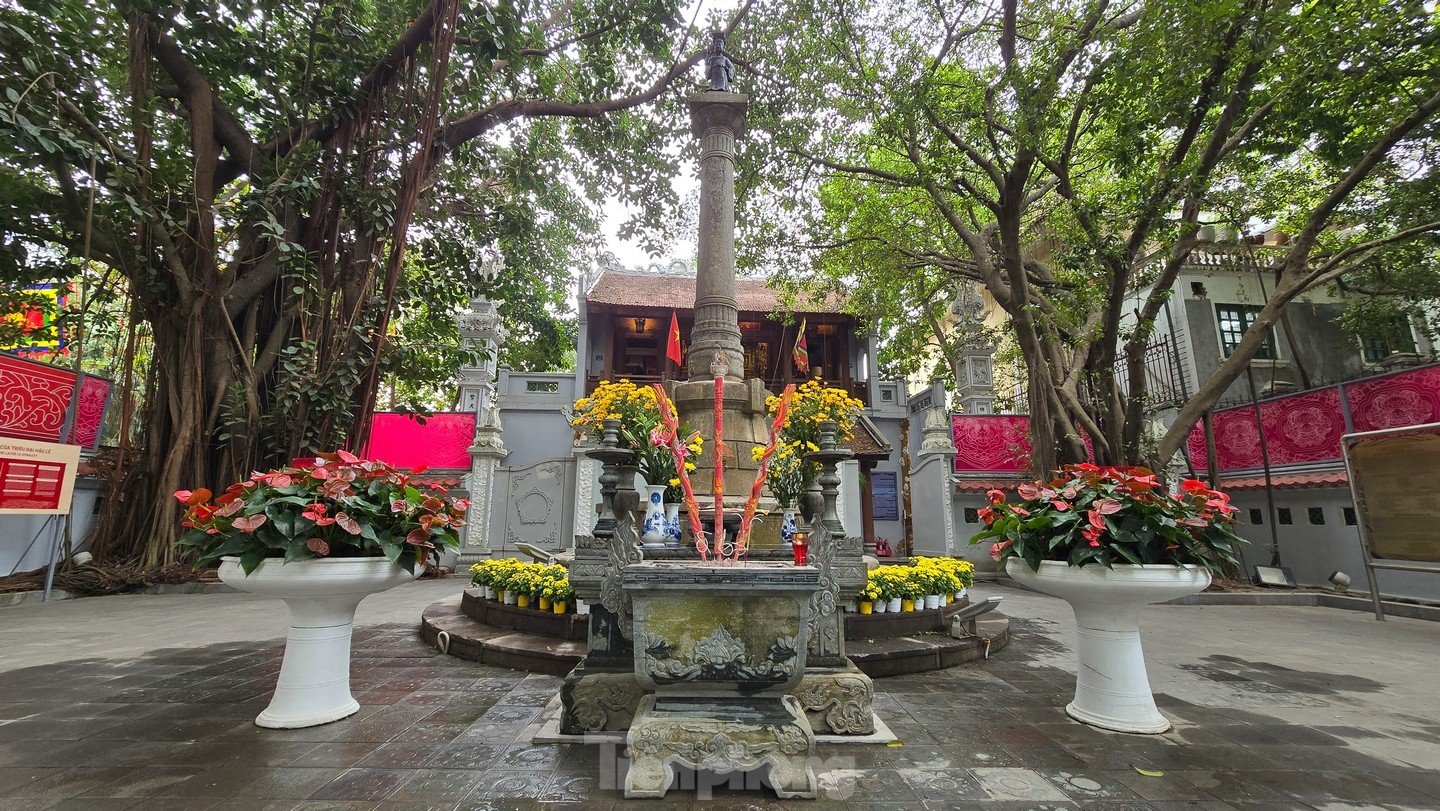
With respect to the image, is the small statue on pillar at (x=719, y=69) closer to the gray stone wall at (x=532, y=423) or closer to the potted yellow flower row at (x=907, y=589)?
the potted yellow flower row at (x=907, y=589)

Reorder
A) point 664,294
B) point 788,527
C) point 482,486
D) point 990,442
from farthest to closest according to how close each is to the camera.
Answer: point 664,294 < point 990,442 < point 482,486 < point 788,527

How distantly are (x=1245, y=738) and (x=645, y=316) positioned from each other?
598 inches

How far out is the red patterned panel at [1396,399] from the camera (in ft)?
26.0

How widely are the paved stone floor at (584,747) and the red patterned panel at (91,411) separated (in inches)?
189

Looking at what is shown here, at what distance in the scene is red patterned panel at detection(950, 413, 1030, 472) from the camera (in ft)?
41.0

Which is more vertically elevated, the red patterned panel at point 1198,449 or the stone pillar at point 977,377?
the stone pillar at point 977,377

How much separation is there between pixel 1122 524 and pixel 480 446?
11.4m

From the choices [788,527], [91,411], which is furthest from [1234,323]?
[91,411]

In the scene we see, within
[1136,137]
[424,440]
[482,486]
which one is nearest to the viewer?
[1136,137]

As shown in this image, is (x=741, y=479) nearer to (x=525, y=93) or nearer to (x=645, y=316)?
(x=525, y=93)

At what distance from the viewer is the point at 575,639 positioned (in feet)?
14.9

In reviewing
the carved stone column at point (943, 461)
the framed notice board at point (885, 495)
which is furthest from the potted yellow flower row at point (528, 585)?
the framed notice board at point (885, 495)

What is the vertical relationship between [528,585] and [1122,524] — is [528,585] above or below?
below

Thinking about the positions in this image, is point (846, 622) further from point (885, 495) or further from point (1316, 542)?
point (885, 495)
